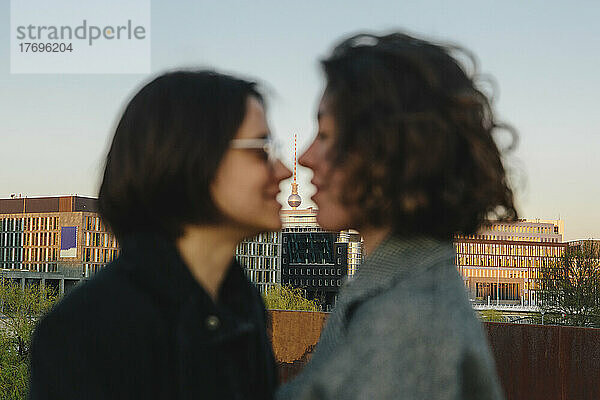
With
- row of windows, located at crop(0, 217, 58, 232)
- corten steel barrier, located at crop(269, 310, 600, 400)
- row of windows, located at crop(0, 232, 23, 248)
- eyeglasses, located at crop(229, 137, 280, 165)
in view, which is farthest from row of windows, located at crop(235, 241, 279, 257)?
eyeglasses, located at crop(229, 137, 280, 165)

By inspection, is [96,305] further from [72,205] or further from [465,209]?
[72,205]

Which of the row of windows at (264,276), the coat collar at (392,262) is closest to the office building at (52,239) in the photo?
the row of windows at (264,276)

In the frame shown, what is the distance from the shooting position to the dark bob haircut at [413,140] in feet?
5.65

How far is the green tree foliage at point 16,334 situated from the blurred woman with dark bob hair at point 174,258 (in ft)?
119

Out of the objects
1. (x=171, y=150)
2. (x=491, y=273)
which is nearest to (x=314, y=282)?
(x=491, y=273)

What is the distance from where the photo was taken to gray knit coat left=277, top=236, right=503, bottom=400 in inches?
62.1

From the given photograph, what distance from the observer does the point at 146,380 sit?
172cm

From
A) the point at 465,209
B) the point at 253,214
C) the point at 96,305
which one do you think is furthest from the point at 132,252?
the point at 465,209

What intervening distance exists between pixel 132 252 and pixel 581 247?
170 ft

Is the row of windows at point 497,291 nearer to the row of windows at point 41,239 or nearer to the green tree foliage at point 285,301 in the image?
the green tree foliage at point 285,301

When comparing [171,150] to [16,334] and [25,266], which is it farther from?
[25,266]

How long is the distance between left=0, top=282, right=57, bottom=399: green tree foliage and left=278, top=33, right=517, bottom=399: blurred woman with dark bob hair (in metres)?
36.4

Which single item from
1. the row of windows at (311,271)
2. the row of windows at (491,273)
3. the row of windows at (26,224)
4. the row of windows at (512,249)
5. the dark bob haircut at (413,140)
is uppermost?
the dark bob haircut at (413,140)

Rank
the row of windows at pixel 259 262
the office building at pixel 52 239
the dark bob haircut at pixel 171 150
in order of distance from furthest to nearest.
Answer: the row of windows at pixel 259 262 → the office building at pixel 52 239 → the dark bob haircut at pixel 171 150
